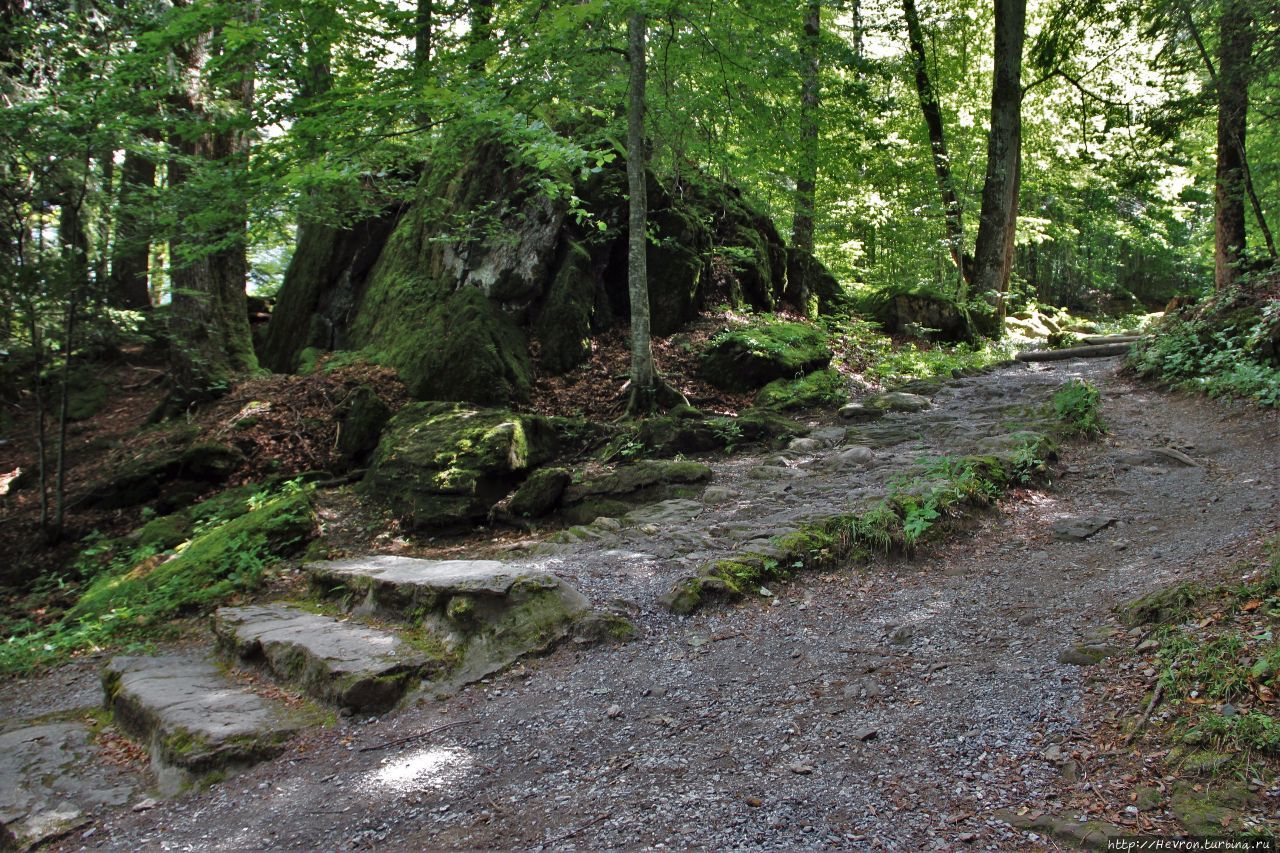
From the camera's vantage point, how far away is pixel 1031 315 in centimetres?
1764

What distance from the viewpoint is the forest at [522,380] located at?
4297mm

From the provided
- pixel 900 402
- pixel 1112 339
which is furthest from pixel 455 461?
pixel 1112 339

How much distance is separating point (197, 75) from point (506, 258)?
4.87 metres

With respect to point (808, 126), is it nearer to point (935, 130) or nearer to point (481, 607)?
point (935, 130)

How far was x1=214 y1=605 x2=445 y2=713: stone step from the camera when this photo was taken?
12.8ft

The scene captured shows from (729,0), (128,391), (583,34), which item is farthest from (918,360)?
(128,391)

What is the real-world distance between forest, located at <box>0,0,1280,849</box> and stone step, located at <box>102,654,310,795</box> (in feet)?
0.09

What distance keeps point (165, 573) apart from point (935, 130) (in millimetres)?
17832

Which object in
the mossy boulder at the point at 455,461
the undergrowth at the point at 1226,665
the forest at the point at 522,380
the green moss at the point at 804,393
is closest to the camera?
the undergrowth at the point at 1226,665

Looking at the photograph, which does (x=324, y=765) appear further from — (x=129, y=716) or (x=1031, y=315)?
(x=1031, y=315)

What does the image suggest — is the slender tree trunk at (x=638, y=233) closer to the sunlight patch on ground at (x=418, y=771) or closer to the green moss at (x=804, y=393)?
the green moss at (x=804, y=393)

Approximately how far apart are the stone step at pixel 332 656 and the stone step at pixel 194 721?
0.71ft

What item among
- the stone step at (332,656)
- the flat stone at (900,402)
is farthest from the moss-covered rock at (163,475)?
the flat stone at (900,402)

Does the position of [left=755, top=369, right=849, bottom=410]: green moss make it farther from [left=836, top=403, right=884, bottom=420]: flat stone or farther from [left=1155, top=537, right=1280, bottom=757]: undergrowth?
[left=1155, top=537, right=1280, bottom=757]: undergrowth
